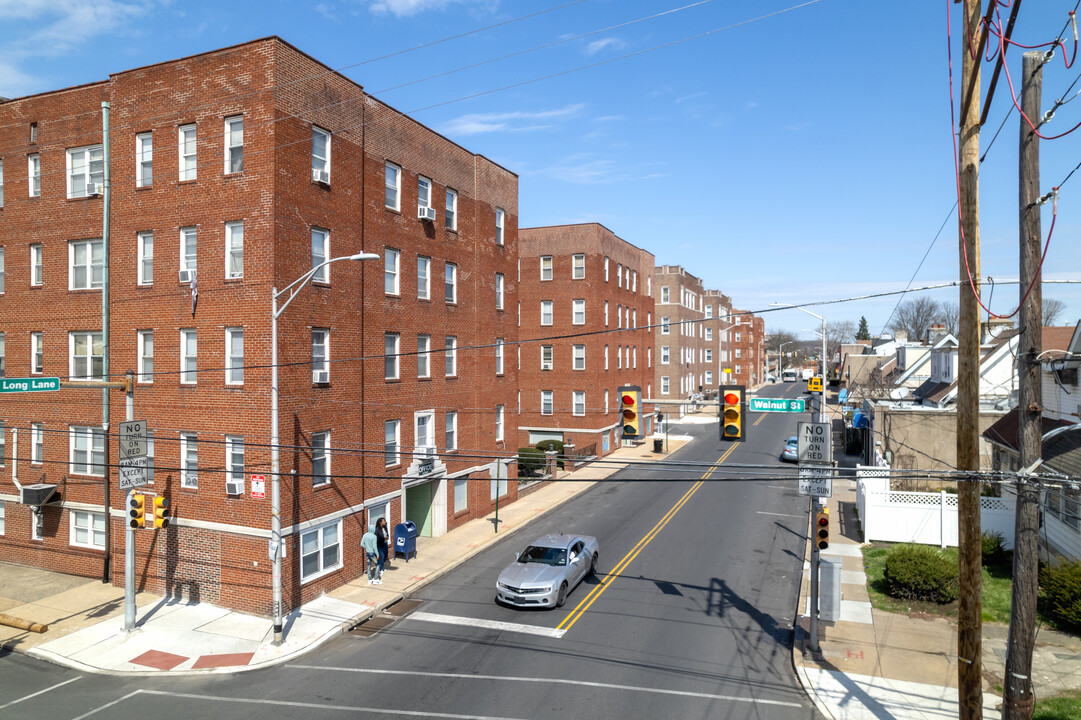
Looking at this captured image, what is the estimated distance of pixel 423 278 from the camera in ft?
86.3

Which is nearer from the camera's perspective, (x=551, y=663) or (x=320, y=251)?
(x=551, y=663)

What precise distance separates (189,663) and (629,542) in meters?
15.2

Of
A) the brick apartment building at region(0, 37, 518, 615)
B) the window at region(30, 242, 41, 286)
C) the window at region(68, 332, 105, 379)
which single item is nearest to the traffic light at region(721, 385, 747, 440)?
the brick apartment building at region(0, 37, 518, 615)

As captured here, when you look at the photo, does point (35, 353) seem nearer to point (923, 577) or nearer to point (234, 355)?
point (234, 355)

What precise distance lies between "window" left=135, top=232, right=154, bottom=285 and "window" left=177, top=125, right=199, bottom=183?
89.4 inches

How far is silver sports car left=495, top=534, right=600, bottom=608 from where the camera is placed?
18609 mm

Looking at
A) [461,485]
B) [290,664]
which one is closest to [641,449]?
[461,485]

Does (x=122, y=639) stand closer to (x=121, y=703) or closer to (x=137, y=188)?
(x=121, y=703)

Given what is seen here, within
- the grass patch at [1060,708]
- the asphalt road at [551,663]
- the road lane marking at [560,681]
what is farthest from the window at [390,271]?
the grass patch at [1060,708]

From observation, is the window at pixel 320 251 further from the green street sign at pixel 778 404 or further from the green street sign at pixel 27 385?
the green street sign at pixel 778 404

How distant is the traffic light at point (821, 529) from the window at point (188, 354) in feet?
56.9

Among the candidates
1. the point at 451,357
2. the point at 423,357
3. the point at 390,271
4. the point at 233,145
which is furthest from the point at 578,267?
the point at 233,145

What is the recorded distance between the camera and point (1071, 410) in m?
21.8

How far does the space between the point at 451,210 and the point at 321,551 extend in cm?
1432
